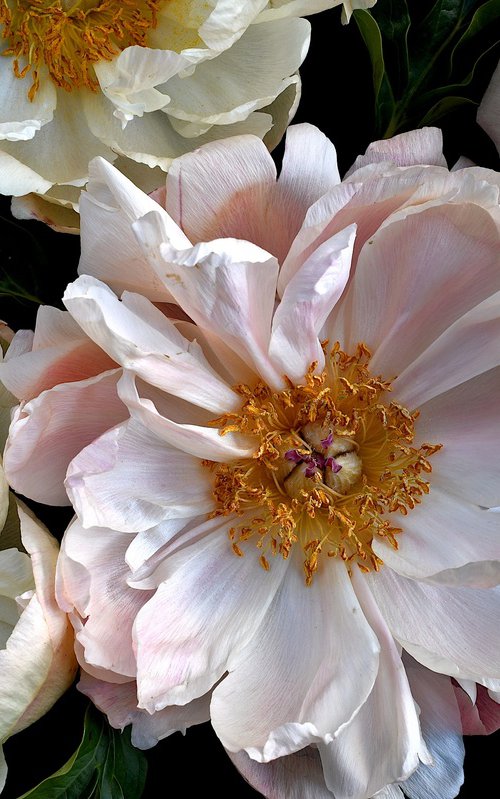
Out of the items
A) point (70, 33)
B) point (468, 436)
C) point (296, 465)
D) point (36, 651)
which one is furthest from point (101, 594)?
point (70, 33)

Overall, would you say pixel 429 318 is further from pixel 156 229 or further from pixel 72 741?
pixel 72 741

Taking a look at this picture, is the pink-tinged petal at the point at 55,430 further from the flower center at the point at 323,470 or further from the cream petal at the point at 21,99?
the cream petal at the point at 21,99

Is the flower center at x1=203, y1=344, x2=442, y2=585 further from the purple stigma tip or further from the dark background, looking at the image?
the dark background

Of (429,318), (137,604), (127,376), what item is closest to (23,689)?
(137,604)

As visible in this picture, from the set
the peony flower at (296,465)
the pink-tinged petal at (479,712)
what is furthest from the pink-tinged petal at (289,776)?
the pink-tinged petal at (479,712)

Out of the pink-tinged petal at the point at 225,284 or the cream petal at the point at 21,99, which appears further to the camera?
the cream petal at the point at 21,99
